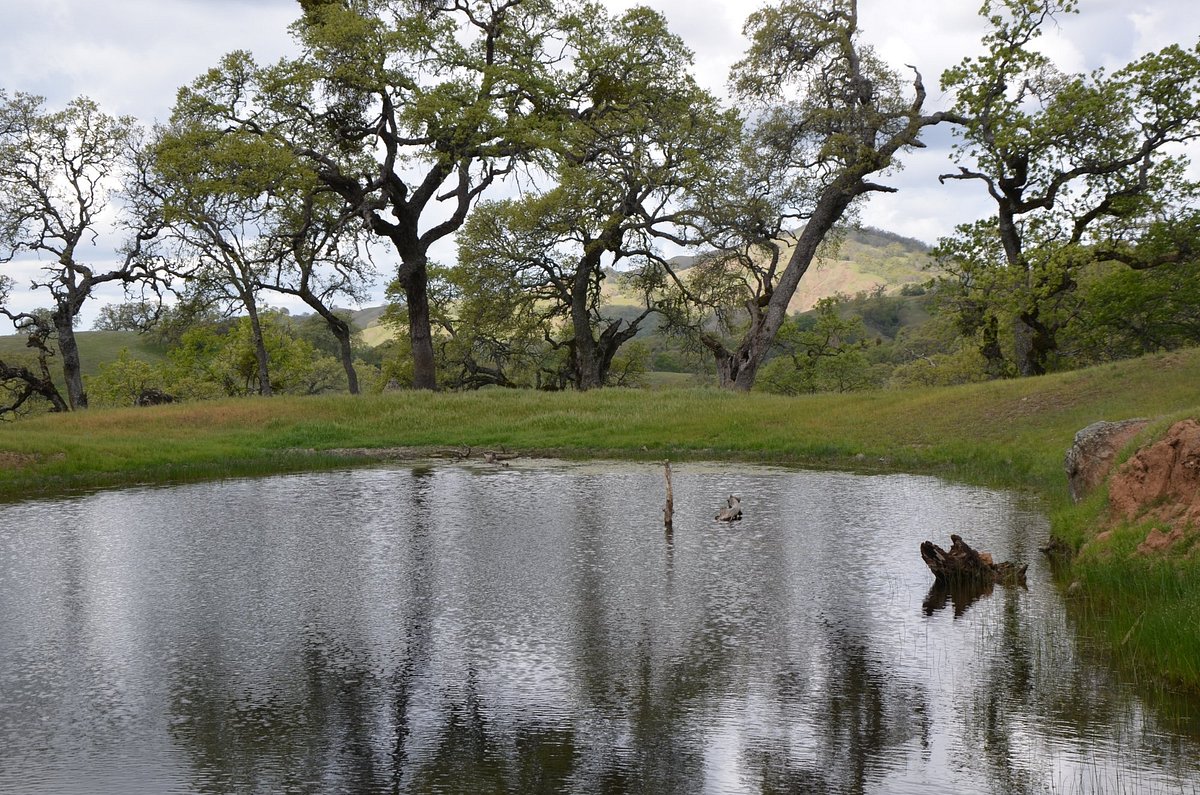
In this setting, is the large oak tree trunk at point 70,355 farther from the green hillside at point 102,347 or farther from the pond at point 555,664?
the green hillside at point 102,347

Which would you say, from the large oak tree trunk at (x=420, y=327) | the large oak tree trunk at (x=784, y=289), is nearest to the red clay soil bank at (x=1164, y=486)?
the large oak tree trunk at (x=784, y=289)

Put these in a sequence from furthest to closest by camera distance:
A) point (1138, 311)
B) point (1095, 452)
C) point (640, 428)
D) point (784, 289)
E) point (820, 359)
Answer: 1. point (820, 359)
2. point (784, 289)
3. point (1138, 311)
4. point (640, 428)
5. point (1095, 452)

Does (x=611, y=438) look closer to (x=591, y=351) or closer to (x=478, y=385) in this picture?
(x=591, y=351)

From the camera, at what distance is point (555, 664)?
11039mm

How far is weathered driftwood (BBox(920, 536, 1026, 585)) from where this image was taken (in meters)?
14.4

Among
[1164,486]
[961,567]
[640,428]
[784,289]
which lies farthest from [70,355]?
[1164,486]

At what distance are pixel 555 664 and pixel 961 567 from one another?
6.65m

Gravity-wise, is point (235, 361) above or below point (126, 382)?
above

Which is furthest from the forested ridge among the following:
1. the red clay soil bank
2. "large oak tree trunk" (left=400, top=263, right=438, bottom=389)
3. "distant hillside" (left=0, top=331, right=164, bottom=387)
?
"distant hillside" (left=0, top=331, right=164, bottom=387)

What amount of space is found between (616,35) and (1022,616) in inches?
1451

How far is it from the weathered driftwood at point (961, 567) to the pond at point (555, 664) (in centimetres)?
38

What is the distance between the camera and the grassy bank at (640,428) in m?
26.9

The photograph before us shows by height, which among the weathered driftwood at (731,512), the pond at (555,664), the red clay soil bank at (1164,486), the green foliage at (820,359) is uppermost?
the green foliage at (820,359)

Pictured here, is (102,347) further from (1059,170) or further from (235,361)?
(1059,170)
